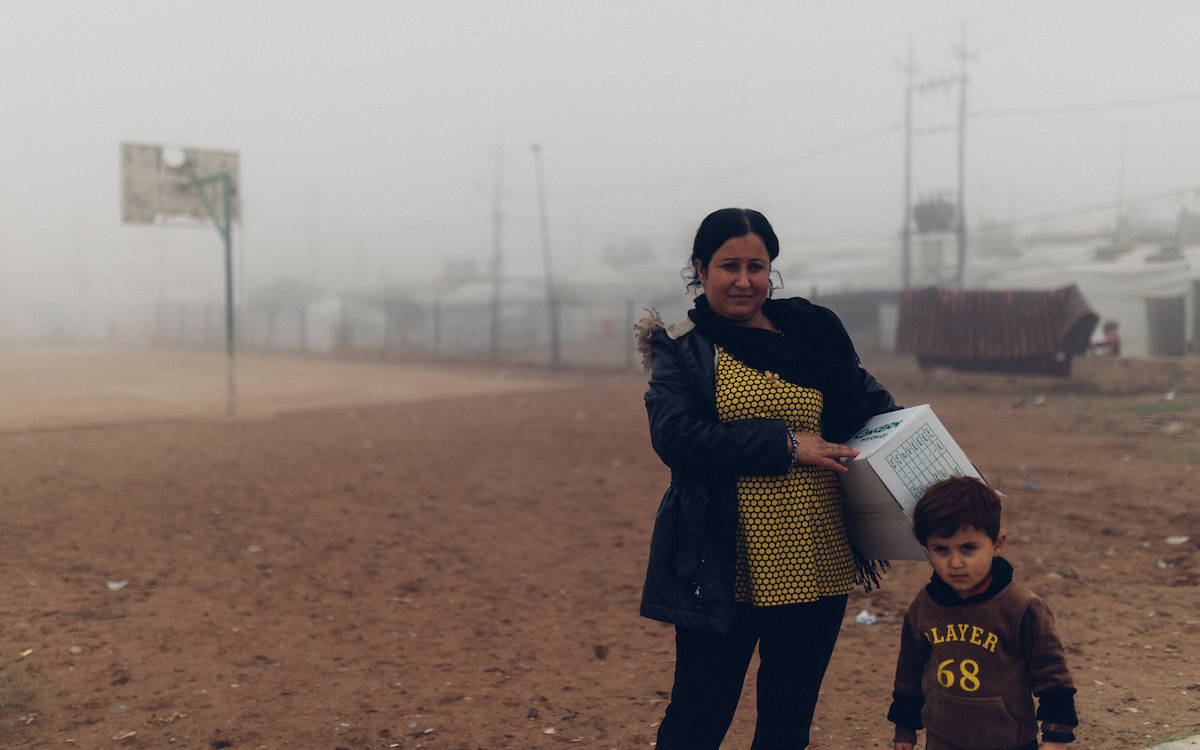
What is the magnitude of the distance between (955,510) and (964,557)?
0.35 ft

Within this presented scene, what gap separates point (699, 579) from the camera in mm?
1972

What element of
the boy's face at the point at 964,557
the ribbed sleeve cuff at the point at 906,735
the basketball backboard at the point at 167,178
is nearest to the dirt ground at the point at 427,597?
the ribbed sleeve cuff at the point at 906,735

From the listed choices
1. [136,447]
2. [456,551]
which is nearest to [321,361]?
[136,447]

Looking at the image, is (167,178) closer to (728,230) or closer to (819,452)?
(728,230)

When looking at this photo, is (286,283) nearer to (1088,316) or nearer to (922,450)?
(1088,316)

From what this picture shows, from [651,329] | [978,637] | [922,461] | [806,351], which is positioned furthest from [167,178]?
[978,637]

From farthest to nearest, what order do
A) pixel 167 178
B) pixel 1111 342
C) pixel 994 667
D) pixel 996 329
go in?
pixel 1111 342 < pixel 996 329 < pixel 167 178 < pixel 994 667

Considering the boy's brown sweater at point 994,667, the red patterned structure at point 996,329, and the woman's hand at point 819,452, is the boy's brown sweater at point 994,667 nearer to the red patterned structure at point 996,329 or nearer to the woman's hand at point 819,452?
the woman's hand at point 819,452

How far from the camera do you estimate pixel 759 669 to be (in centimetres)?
Result: 207

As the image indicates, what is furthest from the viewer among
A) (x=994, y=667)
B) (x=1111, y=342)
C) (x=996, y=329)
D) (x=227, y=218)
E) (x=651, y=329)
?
(x=1111, y=342)

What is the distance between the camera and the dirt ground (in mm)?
3330

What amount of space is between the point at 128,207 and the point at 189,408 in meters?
3.72

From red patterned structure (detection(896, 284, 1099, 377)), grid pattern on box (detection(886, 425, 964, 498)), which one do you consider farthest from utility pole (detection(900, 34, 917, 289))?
grid pattern on box (detection(886, 425, 964, 498))

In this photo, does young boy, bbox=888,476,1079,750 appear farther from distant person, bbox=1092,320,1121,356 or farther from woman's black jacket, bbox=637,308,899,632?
distant person, bbox=1092,320,1121,356
